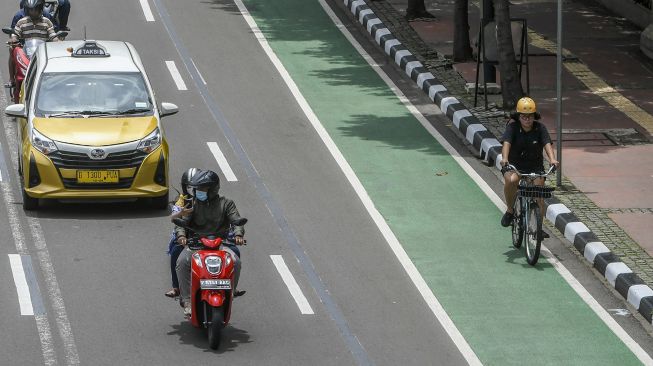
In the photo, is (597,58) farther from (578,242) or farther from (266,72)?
(578,242)

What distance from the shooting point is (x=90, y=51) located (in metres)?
20.9

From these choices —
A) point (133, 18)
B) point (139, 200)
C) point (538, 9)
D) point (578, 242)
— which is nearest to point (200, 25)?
point (133, 18)

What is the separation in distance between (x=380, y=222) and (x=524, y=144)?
230cm

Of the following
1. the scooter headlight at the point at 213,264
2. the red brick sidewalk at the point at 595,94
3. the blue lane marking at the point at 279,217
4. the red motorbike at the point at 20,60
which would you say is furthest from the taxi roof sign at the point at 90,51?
the scooter headlight at the point at 213,264

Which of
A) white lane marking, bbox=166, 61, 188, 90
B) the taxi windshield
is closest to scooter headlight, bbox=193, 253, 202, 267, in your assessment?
the taxi windshield

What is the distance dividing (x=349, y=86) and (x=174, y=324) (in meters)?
12.4

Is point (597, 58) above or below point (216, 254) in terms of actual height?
below

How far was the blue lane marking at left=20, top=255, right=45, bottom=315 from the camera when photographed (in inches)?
626

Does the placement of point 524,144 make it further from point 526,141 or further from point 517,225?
point 517,225

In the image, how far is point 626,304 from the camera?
55.0ft

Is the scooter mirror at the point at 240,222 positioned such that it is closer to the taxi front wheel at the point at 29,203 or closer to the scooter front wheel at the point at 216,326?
the scooter front wheel at the point at 216,326

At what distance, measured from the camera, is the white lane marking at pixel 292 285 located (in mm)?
16234

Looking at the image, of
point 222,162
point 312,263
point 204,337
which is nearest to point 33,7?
point 222,162

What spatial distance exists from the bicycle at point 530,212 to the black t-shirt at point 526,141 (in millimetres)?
233
